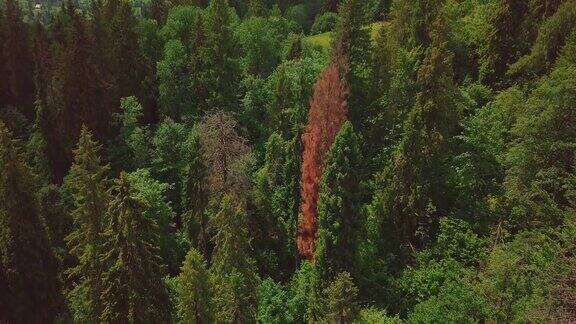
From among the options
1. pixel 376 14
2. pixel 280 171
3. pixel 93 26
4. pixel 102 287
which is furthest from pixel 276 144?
pixel 376 14

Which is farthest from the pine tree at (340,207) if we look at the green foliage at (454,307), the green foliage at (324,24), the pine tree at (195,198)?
the green foliage at (324,24)

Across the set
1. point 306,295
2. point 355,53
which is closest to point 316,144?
point 355,53

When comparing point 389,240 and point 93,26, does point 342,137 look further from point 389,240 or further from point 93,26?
point 93,26

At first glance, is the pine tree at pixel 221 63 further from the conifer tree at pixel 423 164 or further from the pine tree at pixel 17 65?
the conifer tree at pixel 423 164

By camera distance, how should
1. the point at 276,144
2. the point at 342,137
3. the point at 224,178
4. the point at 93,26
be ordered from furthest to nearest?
the point at 93,26 < the point at 276,144 < the point at 224,178 < the point at 342,137

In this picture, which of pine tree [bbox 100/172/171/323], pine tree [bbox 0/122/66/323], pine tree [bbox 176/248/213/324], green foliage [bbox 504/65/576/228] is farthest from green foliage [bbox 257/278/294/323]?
green foliage [bbox 504/65/576/228]

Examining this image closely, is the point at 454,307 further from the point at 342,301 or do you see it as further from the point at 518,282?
the point at 342,301
